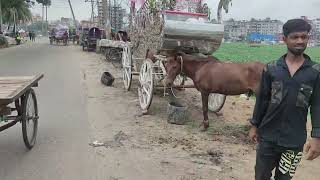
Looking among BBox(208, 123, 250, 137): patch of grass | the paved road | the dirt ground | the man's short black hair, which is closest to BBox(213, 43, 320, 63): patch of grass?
the dirt ground

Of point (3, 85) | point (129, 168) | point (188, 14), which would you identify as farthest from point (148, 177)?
point (188, 14)

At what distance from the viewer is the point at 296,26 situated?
11.2 feet

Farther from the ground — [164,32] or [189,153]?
[164,32]

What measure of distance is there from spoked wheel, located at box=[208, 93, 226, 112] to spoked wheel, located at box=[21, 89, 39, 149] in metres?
4.23

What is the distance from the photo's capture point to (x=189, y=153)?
264 inches

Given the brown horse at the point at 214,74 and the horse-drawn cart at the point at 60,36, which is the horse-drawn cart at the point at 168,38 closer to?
the brown horse at the point at 214,74

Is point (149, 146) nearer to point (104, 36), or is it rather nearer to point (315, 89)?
point (315, 89)

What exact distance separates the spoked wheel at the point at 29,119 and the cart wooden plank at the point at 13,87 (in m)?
0.15

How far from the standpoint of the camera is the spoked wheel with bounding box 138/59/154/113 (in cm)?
941

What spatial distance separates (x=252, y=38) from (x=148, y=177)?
72.1 m

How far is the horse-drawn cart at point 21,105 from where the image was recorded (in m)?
5.39

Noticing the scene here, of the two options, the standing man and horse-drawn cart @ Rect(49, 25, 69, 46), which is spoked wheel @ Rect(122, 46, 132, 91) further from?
horse-drawn cart @ Rect(49, 25, 69, 46)

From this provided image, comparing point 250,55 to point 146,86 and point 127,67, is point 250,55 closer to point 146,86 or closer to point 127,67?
point 127,67

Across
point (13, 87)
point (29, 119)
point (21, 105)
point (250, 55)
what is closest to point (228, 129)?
point (29, 119)
